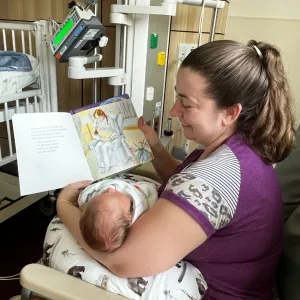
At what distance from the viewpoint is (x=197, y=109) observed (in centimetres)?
88

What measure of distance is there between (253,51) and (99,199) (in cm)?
57

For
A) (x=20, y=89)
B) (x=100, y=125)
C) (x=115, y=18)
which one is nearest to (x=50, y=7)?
(x=20, y=89)

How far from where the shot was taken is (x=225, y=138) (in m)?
0.91

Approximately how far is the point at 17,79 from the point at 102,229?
1.00 m

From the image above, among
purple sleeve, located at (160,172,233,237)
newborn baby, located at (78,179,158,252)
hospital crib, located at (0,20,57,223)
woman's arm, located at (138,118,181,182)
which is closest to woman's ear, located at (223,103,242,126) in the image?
purple sleeve, located at (160,172,233,237)

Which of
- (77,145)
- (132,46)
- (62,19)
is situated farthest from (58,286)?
(62,19)

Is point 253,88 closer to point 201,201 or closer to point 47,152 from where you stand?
point 201,201

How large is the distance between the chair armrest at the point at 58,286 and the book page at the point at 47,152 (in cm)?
28

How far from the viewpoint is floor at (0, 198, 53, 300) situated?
1.61m

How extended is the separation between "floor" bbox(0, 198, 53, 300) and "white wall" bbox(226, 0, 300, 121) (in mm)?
1637

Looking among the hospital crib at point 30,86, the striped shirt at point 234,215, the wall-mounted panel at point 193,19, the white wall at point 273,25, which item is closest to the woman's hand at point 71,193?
the striped shirt at point 234,215

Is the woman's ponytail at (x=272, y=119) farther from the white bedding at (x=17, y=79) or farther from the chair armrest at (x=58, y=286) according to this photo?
the white bedding at (x=17, y=79)

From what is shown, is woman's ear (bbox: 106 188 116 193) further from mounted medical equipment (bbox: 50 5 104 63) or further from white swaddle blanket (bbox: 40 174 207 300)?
mounted medical equipment (bbox: 50 5 104 63)

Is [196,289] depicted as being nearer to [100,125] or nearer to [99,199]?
[99,199]
